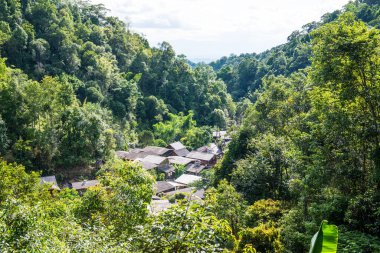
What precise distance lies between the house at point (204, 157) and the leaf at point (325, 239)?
30.9 meters

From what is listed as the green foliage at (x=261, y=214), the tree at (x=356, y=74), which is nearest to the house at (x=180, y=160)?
the green foliage at (x=261, y=214)

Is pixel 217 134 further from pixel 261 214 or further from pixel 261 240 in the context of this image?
pixel 261 240

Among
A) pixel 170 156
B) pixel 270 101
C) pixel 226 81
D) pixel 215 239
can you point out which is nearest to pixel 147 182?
pixel 215 239

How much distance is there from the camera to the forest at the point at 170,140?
5637 millimetres

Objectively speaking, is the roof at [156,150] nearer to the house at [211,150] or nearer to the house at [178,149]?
the house at [178,149]

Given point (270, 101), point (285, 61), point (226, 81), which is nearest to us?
point (270, 101)

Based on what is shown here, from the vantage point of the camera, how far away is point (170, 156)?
111 feet

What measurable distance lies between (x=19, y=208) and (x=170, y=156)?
29.1 metres

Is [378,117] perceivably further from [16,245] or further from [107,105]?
[107,105]

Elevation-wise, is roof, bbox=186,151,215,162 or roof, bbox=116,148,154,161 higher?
roof, bbox=116,148,154,161

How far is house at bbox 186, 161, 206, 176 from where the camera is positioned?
31.2 metres

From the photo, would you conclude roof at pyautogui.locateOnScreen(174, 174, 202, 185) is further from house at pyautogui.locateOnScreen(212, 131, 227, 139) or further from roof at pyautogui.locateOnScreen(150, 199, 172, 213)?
house at pyautogui.locateOnScreen(212, 131, 227, 139)

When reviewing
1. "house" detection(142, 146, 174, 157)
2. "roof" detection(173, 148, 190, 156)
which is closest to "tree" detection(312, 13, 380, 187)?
"house" detection(142, 146, 174, 157)

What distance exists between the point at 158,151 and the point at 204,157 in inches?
185
